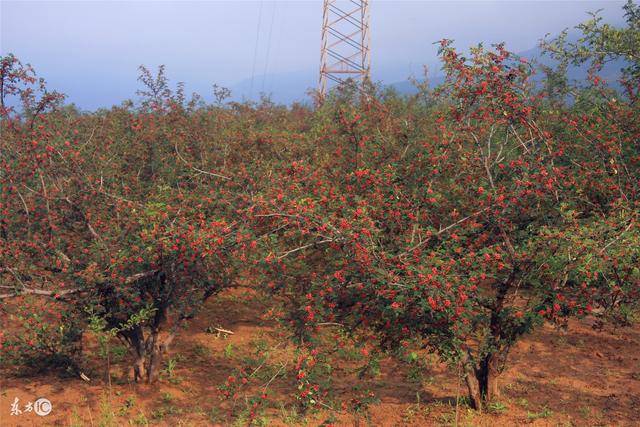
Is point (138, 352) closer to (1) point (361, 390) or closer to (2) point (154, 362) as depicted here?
(2) point (154, 362)

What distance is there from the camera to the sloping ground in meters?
7.33

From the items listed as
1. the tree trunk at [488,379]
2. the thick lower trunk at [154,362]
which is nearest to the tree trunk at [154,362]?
the thick lower trunk at [154,362]

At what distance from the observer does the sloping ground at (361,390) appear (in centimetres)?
733

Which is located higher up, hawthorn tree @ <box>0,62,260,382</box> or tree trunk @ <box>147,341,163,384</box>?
hawthorn tree @ <box>0,62,260,382</box>

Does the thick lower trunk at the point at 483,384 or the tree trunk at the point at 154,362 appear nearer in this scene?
the thick lower trunk at the point at 483,384

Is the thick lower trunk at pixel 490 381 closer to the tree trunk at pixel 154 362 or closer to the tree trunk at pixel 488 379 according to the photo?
the tree trunk at pixel 488 379

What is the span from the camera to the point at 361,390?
8523mm

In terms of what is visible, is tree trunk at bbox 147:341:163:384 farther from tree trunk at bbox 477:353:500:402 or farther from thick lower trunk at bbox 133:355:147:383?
tree trunk at bbox 477:353:500:402

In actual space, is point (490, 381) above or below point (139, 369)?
above

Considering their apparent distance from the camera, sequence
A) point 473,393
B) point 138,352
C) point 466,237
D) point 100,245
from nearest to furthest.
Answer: point 466,237 → point 100,245 → point 473,393 → point 138,352

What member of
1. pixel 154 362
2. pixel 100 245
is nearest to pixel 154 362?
pixel 154 362

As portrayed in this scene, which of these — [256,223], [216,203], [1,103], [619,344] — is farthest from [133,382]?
[619,344]

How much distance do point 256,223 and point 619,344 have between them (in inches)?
310

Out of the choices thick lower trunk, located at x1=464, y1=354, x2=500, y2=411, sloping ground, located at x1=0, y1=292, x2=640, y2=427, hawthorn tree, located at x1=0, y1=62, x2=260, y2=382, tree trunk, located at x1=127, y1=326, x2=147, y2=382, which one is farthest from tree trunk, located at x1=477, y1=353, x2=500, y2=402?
tree trunk, located at x1=127, y1=326, x2=147, y2=382
